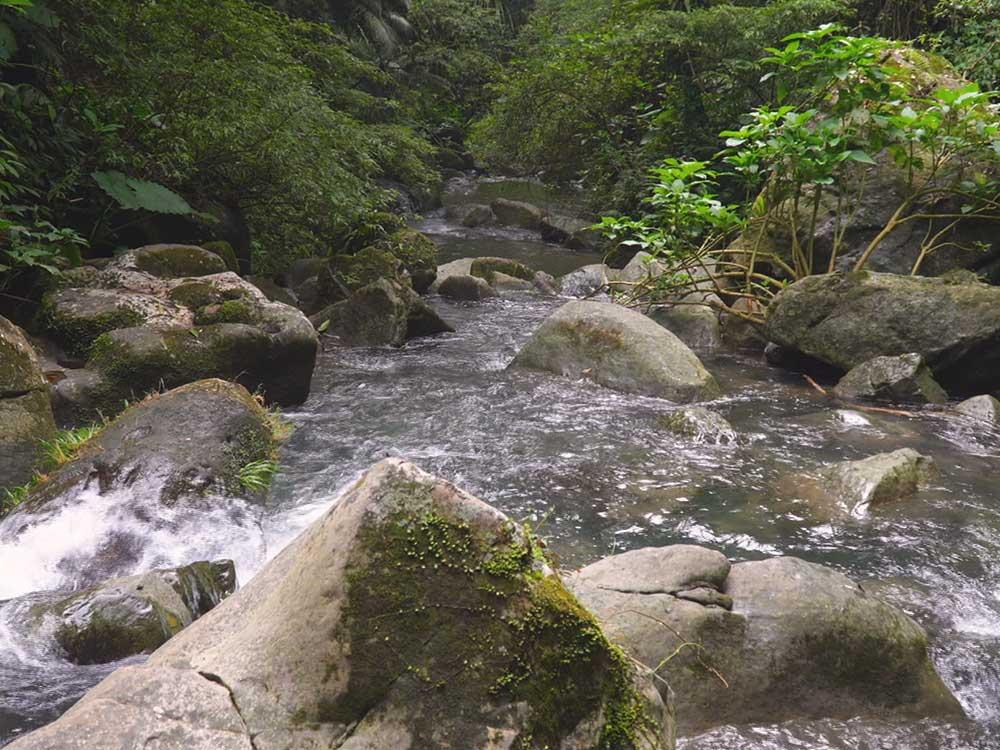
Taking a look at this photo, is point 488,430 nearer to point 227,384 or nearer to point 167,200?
point 227,384

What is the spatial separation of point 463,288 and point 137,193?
18.4ft

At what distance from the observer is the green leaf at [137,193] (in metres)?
7.76

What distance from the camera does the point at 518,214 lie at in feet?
66.9

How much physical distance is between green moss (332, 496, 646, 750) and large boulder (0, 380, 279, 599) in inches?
110

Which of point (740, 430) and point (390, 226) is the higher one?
Answer: point (390, 226)

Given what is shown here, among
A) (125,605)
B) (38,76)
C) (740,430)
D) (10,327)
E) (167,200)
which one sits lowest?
(740,430)

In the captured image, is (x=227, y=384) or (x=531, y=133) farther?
(x=531, y=133)

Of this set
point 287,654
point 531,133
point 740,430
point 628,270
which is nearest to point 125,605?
point 287,654

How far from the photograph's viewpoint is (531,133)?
16.9 m

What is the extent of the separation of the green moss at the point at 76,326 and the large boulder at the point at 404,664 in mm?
5171

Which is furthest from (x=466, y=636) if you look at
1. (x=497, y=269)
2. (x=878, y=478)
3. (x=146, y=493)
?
(x=497, y=269)

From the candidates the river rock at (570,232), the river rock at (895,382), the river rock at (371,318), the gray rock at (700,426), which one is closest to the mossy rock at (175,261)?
the river rock at (371,318)

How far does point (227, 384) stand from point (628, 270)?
25.0ft

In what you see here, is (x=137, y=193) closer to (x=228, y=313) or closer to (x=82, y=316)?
(x=82, y=316)
